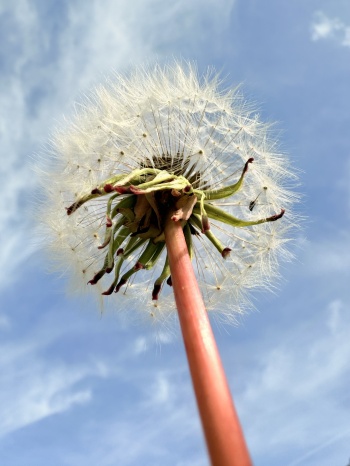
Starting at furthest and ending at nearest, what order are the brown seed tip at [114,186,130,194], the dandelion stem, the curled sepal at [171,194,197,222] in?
the curled sepal at [171,194,197,222], the brown seed tip at [114,186,130,194], the dandelion stem

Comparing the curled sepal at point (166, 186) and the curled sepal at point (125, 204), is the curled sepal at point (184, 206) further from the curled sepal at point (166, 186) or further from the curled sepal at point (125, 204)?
the curled sepal at point (125, 204)

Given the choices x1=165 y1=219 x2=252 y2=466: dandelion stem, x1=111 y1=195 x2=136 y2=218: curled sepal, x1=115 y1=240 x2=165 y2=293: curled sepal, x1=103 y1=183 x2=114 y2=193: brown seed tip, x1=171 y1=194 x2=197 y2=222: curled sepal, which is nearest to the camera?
x1=165 y1=219 x2=252 y2=466: dandelion stem

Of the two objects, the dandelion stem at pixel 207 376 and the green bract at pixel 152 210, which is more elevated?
the green bract at pixel 152 210

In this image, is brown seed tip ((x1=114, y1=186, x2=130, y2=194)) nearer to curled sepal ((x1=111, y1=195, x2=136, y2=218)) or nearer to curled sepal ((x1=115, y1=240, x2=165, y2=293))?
curled sepal ((x1=111, y1=195, x2=136, y2=218))

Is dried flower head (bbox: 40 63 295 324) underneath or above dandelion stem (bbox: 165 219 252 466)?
above

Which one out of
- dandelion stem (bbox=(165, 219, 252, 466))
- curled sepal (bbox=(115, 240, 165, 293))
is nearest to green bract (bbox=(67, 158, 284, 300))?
curled sepal (bbox=(115, 240, 165, 293))

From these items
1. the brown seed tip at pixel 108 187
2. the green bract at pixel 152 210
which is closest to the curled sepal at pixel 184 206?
the green bract at pixel 152 210

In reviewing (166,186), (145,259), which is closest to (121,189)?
(166,186)
